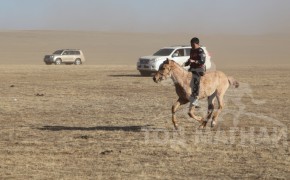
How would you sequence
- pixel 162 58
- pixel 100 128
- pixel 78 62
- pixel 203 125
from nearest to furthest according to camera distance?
1. pixel 203 125
2. pixel 100 128
3. pixel 162 58
4. pixel 78 62

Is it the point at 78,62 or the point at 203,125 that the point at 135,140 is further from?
the point at 78,62

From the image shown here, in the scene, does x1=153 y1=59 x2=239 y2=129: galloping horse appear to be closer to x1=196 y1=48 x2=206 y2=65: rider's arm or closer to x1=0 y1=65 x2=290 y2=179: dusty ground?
x1=196 y1=48 x2=206 y2=65: rider's arm

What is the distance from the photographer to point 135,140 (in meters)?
11.9

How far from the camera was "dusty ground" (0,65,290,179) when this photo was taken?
9203 millimetres

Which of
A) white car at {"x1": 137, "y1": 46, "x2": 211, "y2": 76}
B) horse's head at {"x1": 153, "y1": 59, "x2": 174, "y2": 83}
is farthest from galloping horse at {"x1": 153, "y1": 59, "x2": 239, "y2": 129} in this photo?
white car at {"x1": 137, "y1": 46, "x2": 211, "y2": 76}

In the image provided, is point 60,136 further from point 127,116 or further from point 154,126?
point 127,116

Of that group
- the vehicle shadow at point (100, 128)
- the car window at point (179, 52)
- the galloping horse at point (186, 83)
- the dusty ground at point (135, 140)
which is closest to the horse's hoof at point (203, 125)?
the galloping horse at point (186, 83)

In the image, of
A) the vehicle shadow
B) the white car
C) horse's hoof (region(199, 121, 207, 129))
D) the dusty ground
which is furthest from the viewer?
the white car

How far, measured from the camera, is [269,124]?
46.8 ft

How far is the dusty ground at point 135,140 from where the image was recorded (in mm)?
9203

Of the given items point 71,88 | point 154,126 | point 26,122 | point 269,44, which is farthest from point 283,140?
point 269,44

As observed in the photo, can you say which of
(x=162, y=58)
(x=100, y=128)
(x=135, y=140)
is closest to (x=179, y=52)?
(x=162, y=58)

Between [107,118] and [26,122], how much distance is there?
6.93 feet

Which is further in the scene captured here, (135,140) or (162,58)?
(162,58)
